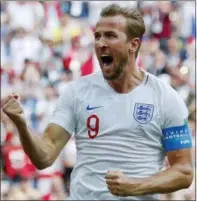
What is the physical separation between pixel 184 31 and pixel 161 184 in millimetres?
9485

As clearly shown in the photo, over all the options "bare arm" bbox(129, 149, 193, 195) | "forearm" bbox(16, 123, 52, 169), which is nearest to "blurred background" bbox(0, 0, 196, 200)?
"bare arm" bbox(129, 149, 193, 195)

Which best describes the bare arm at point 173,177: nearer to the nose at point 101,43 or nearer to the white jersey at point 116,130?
the white jersey at point 116,130

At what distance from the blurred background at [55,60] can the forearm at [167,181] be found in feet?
17.1

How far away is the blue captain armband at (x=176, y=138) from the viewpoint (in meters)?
5.20

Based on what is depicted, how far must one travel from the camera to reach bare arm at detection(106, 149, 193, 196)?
473 centimetres

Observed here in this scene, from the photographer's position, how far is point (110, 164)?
517 cm

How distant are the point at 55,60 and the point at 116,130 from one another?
346 inches

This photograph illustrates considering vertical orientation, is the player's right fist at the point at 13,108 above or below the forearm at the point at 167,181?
above

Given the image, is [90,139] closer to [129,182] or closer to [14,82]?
[129,182]

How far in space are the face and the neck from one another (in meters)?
0.06

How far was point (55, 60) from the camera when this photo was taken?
13.9m

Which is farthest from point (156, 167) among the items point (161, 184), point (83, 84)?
point (83, 84)

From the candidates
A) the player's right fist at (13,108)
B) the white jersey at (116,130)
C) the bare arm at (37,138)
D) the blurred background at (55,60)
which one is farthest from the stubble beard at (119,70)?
the blurred background at (55,60)

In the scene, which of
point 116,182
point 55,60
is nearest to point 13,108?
point 116,182
